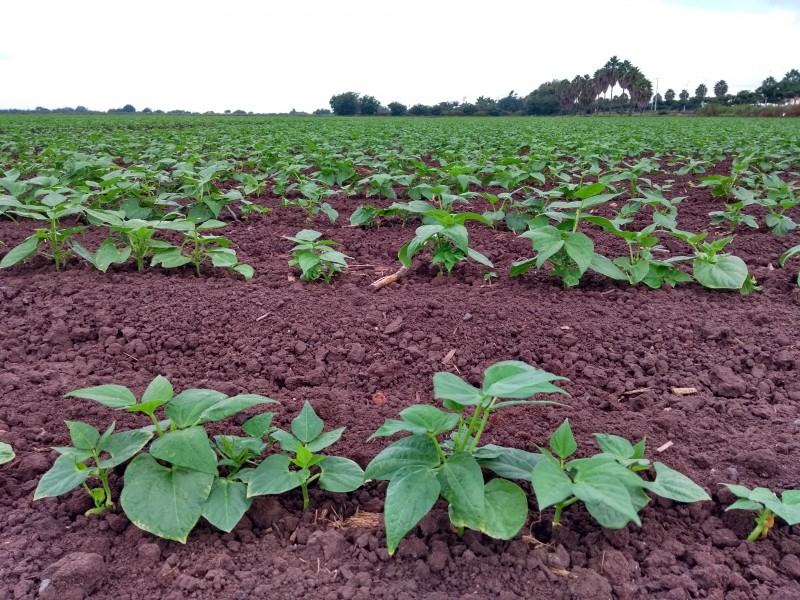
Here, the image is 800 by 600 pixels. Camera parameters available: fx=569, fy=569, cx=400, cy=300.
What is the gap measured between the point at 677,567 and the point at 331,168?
16.0 ft

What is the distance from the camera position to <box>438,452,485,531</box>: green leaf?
4.02 ft

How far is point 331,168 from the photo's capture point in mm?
5551

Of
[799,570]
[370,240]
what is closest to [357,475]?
[799,570]


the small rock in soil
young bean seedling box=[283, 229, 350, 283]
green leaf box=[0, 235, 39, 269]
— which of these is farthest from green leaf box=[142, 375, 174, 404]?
green leaf box=[0, 235, 39, 269]

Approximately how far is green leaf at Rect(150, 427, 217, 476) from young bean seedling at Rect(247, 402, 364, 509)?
116 mm

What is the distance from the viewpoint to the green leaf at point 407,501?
1.17 meters

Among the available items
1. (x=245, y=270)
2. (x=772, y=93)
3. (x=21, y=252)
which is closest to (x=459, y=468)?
(x=245, y=270)

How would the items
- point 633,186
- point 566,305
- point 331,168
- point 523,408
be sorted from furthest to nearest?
point 331,168, point 633,186, point 566,305, point 523,408

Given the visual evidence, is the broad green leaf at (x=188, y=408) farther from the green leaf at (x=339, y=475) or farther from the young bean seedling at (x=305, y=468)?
the green leaf at (x=339, y=475)

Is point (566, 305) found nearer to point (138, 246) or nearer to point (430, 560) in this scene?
point (430, 560)

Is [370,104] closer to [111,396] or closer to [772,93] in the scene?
[772,93]

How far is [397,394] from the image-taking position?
6.62 feet

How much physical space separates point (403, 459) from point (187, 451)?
510 millimetres

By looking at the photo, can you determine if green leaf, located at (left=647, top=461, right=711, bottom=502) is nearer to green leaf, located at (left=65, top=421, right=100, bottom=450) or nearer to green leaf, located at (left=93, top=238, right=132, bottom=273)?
green leaf, located at (left=65, top=421, right=100, bottom=450)
